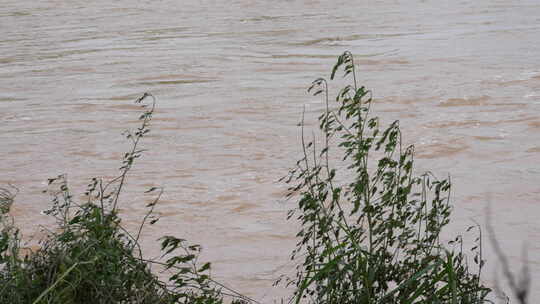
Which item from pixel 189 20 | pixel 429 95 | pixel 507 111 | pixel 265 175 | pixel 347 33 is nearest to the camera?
pixel 265 175

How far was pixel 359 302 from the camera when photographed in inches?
135

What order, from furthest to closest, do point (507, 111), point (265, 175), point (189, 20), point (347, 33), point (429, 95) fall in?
1. point (189, 20)
2. point (347, 33)
3. point (429, 95)
4. point (507, 111)
5. point (265, 175)

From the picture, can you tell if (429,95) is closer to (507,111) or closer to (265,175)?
(507,111)

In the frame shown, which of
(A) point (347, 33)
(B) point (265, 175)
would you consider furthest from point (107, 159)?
(A) point (347, 33)

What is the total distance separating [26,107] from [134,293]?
8627mm

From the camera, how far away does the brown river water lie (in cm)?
676

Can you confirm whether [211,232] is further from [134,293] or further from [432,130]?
[432,130]

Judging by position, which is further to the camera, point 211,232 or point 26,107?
point 26,107

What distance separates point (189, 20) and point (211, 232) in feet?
51.7

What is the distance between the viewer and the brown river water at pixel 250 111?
266 inches

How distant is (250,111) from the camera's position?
10.9 metres

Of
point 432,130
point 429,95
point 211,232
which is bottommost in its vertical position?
point 211,232

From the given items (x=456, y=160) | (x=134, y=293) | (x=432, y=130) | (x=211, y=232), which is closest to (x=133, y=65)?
(x=432, y=130)

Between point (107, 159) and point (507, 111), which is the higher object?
point (507, 111)
